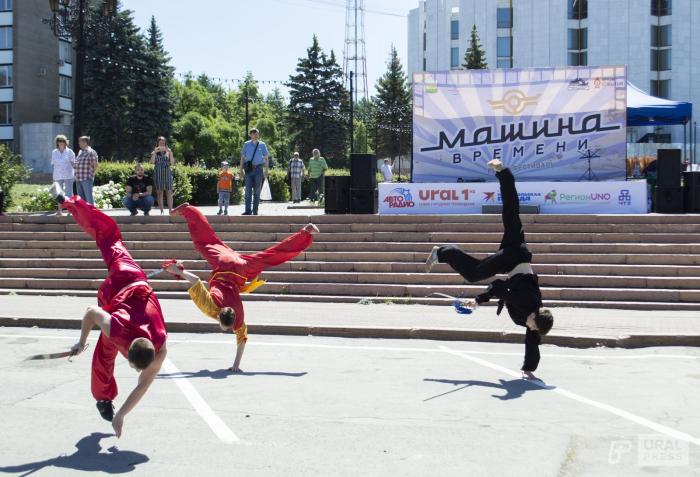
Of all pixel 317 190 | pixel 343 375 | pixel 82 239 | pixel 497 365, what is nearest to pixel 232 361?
pixel 343 375

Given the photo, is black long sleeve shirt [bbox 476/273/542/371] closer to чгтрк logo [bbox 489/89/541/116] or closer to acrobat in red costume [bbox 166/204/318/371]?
acrobat in red costume [bbox 166/204/318/371]

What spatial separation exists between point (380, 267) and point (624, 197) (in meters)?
6.40

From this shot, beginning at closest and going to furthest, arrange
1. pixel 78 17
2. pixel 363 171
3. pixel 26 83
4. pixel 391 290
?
pixel 391 290 → pixel 363 171 → pixel 78 17 → pixel 26 83

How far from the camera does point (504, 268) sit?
8383 millimetres

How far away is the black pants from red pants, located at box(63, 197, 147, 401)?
137 inches

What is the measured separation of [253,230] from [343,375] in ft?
30.2

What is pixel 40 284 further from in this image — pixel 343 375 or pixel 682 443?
pixel 682 443

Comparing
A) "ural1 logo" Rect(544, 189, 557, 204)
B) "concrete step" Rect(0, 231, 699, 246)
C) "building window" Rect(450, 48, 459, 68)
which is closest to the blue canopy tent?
"ural1 logo" Rect(544, 189, 557, 204)

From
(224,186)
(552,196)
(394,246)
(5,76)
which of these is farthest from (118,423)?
(5,76)

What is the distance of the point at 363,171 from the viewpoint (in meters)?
19.4

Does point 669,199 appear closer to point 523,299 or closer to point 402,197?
point 402,197

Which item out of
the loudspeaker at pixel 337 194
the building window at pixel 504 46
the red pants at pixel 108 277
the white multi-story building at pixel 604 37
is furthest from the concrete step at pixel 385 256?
the building window at pixel 504 46

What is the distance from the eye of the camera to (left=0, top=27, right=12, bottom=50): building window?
2467 inches

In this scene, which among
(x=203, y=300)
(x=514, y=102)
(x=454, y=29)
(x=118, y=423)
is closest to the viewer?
(x=118, y=423)
